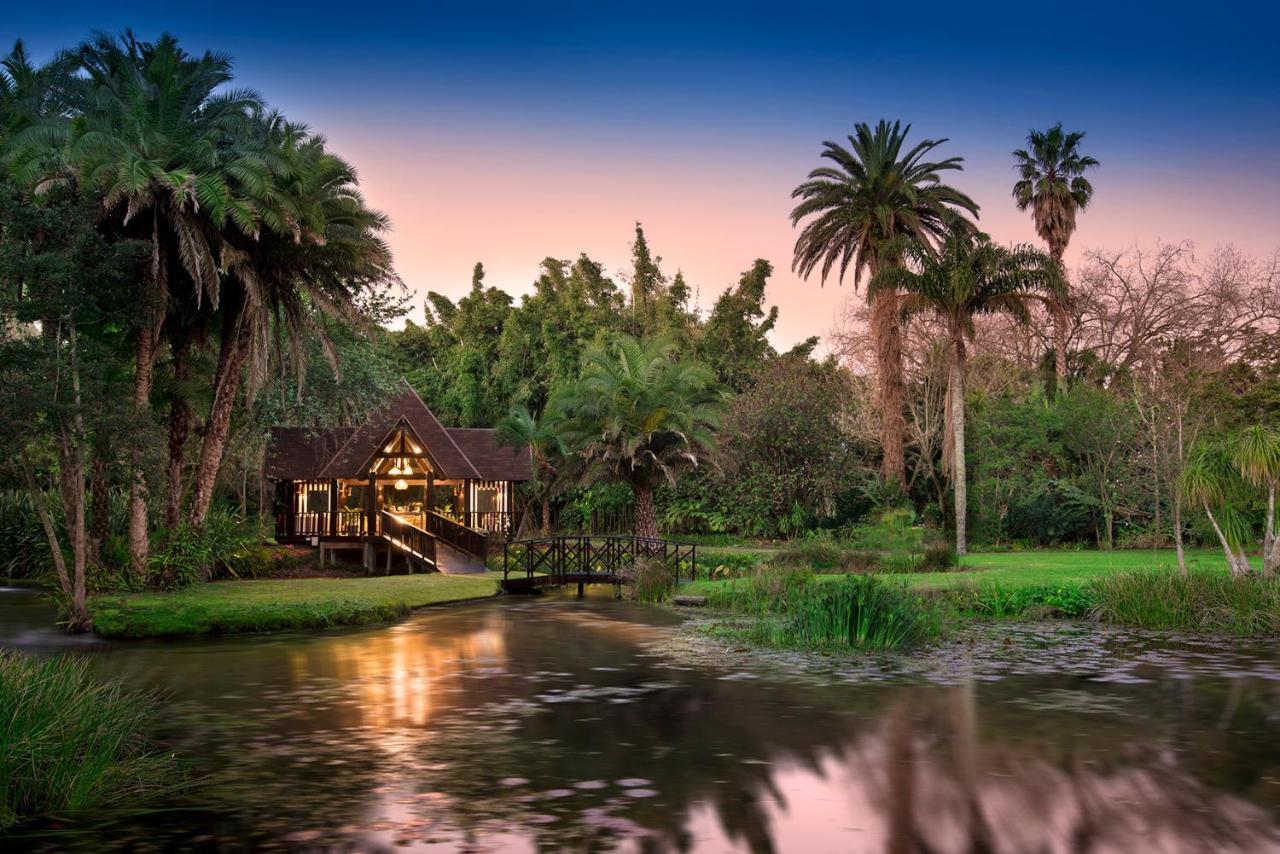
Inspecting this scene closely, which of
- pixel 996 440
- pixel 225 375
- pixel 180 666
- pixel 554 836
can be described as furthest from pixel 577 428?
pixel 554 836

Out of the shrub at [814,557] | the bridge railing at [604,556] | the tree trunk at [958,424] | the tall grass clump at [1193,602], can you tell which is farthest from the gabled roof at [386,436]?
the tall grass clump at [1193,602]

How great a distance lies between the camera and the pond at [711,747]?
8.62 m

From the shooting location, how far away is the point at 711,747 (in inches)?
458

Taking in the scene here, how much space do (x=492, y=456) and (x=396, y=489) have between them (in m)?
4.28

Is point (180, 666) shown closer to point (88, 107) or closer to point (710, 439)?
point (88, 107)

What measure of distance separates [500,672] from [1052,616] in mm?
11594

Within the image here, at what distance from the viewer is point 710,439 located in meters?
36.4

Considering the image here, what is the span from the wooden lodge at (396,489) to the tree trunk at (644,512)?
5.32 meters

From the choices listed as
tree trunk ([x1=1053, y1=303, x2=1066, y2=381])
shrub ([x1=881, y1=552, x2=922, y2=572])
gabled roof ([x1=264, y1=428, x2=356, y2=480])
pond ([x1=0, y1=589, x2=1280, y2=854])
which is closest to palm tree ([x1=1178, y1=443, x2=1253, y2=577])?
pond ([x1=0, y1=589, x2=1280, y2=854])

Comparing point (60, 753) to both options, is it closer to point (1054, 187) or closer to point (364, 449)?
point (364, 449)

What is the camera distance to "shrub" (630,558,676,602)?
28422 millimetres

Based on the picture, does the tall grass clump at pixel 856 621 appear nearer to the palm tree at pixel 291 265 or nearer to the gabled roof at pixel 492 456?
the palm tree at pixel 291 265

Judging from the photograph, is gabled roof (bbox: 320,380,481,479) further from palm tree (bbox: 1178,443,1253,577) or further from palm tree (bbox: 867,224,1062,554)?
palm tree (bbox: 1178,443,1253,577)

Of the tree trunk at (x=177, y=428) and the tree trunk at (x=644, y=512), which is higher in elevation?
the tree trunk at (x=177, y=428)
